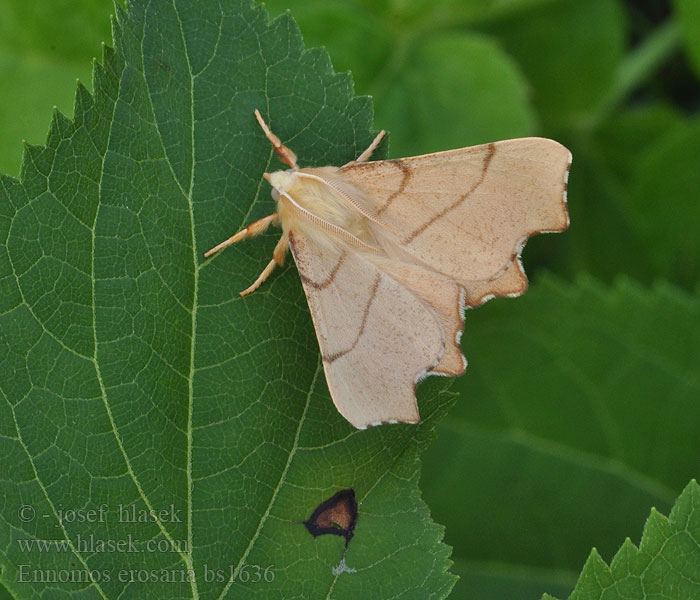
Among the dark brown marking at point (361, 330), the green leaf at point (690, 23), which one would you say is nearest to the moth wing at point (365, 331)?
the dark brown marking at point (361, 330)

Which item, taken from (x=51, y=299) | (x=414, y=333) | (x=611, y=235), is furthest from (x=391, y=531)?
(x=611, y=235)

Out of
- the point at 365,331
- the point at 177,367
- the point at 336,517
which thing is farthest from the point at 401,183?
the point at 336,517

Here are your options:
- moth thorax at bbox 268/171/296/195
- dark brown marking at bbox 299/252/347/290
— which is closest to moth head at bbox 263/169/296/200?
moth thorax at bbox 268/171/296/195

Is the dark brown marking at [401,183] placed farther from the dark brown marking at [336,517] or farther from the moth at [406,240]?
the dark brown marking at [336,517]

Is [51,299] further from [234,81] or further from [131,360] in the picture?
[234,81]

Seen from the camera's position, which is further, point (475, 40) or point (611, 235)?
point (611, 235)

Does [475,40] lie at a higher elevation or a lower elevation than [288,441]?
higher

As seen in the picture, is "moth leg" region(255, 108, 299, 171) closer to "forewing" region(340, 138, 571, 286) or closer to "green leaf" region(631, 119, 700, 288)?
"forewing" region(340, 138, 571, 286)

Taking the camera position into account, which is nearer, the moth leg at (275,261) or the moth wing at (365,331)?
the moth wing at (365,331)

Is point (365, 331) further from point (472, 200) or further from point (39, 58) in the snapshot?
point (39, 58)
